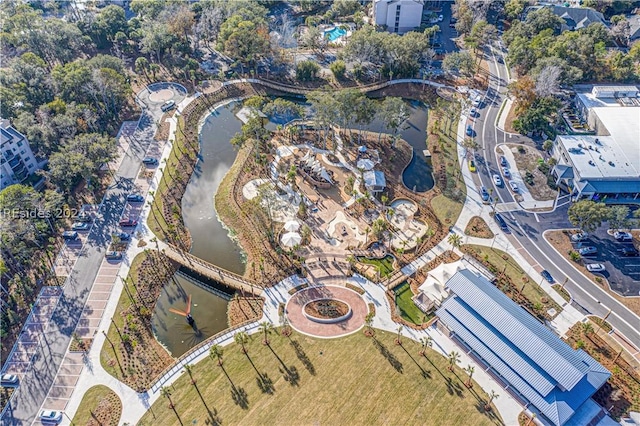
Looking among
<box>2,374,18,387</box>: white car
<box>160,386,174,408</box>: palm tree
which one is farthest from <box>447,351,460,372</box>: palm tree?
<box>2,374,18,387</box>: white car

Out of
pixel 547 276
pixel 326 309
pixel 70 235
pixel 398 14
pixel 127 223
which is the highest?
pixel 398 14

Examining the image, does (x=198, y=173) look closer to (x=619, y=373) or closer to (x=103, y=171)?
(x=103, y=171)

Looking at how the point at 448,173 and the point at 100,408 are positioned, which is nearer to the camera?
the point at 100,408

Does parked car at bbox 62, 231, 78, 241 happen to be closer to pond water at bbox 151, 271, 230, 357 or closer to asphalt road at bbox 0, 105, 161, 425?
asphalt road at bbox 0, 105, 161, 425

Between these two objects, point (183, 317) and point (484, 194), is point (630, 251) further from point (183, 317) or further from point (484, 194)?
point (183, 317)

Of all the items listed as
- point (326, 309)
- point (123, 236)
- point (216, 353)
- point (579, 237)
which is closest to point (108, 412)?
point (216, 353)

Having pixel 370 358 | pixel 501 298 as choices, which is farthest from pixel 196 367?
pixel 501 298
